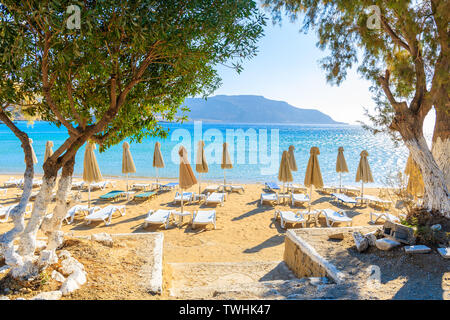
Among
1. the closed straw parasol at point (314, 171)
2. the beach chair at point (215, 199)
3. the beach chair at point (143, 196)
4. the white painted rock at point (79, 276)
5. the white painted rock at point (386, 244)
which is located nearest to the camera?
the white painted rock at point (79, 276)

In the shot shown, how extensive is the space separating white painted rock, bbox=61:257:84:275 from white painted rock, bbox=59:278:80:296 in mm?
264

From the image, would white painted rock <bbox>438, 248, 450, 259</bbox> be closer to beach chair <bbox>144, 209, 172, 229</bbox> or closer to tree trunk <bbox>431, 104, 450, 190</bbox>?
tree trunk <bbox>431, 104, 450, 190</bbox>

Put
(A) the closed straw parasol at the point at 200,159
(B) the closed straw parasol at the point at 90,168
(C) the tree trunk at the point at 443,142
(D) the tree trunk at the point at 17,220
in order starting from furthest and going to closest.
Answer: (A) the closed straw parasol at the point at 200,159
(B) the closed straw parasol at the point at 90,168
(C) the tree trunk at the point at 443,142
(D) the tree trunk at the point at 17,220

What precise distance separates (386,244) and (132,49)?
5373mm

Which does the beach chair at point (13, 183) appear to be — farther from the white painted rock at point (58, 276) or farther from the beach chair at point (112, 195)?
the white painted rock at point (58, 276)

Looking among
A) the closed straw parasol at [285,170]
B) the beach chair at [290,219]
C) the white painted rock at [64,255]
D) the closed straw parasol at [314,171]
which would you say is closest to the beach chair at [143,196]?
the closed straw parasol at [285,170]

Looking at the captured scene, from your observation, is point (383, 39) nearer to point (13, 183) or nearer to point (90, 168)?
point (90, 168)

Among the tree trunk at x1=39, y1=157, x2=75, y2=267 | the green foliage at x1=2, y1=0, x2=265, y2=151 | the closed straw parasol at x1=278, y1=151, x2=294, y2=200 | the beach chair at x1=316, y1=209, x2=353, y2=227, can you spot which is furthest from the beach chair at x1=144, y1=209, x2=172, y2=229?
the beach chair at x1=316, y1=209, x2=353, y2=227

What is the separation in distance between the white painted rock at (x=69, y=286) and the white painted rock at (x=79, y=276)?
5cm

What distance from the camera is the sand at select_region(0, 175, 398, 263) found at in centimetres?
630

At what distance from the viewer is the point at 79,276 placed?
132 inches

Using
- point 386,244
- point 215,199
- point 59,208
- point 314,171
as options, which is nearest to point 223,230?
point 215,199

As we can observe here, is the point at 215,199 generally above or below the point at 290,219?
above

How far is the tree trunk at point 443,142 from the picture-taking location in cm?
517
